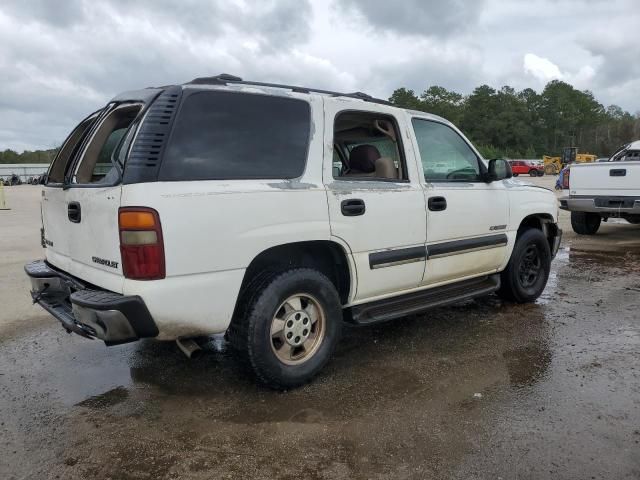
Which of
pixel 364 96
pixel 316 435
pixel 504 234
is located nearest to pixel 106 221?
pixel 316 435

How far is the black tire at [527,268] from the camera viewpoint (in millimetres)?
5286

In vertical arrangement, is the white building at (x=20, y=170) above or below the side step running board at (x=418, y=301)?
above

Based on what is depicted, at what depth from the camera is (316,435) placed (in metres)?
2.98

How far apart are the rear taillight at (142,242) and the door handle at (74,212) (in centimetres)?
57

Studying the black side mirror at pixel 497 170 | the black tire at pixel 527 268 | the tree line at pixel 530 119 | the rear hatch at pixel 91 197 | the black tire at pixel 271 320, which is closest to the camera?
the rear hatch at pixel 91 197

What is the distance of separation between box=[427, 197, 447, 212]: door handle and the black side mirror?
28.3 inches

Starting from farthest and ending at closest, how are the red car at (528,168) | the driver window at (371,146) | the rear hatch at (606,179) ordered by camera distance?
the red car at (528,168), the rear hatch at (606,179), the driver window at (371,146)

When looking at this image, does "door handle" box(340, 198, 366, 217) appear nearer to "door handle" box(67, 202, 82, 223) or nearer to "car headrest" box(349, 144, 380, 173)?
"car headrest" box(349, 144, 380, 173)

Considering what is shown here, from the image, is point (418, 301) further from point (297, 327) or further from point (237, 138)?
point (237, 138)

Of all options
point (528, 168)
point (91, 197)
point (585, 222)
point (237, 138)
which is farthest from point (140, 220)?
point (528, 168)

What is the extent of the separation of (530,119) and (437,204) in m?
108

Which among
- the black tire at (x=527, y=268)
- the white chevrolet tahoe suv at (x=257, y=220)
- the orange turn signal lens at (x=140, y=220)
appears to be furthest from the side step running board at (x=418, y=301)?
the orange turn signal lens at (x=140, y=220)

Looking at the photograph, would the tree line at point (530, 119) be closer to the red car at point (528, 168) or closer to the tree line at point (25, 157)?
the red car at point (528, 168)

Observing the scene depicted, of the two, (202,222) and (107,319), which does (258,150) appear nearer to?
(202,222)
